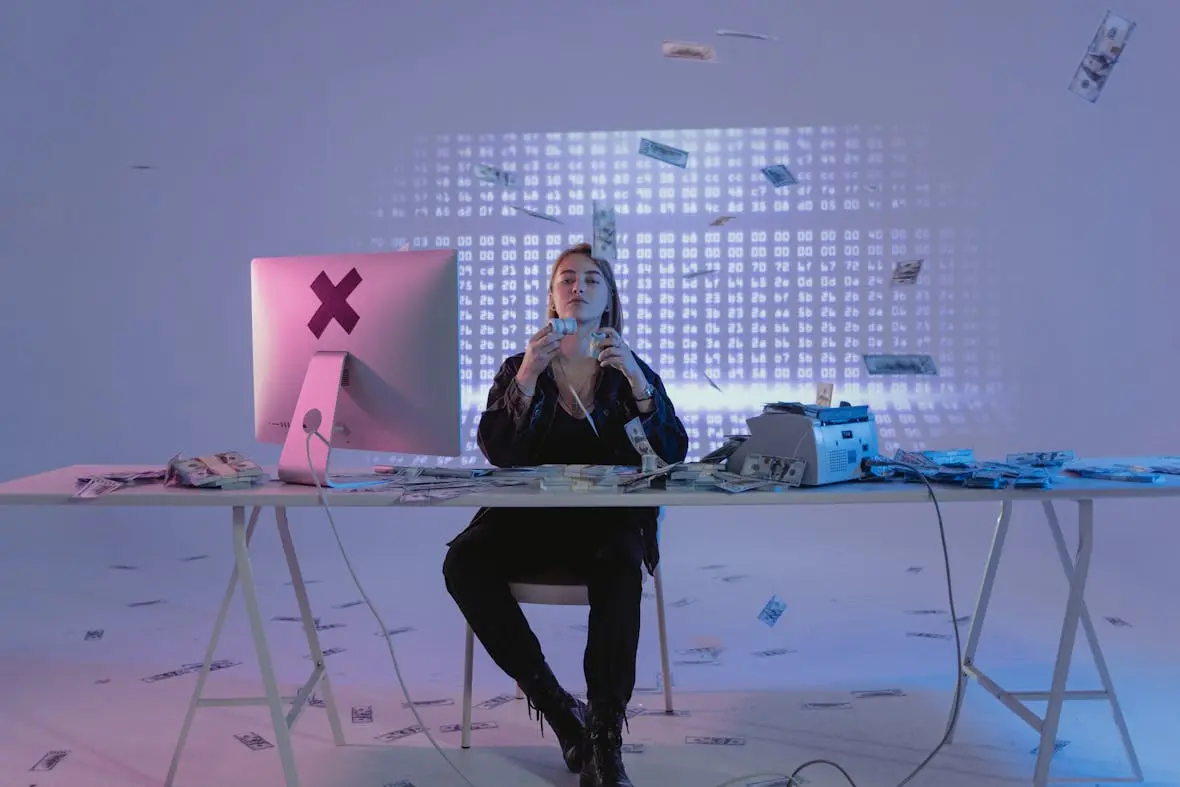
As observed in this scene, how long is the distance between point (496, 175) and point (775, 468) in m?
2.47

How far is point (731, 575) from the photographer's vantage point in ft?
11.4

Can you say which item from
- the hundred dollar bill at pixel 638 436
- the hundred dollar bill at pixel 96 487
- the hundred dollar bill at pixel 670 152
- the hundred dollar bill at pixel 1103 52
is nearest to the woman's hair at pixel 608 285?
the hundred dollar bill at pixel 638 436

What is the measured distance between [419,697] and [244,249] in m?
2.26

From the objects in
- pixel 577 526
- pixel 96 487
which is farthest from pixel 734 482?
pixel 96 487

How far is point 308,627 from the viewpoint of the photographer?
2.01 meters

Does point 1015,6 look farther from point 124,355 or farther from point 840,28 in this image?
point 124,355

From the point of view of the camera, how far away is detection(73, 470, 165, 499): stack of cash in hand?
5.52 ft

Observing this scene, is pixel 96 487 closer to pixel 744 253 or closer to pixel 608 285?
pixel 608 285

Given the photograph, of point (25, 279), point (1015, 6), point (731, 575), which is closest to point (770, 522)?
point (731, 575)

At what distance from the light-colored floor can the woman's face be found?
925 mm

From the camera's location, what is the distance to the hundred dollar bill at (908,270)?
379 centimetres

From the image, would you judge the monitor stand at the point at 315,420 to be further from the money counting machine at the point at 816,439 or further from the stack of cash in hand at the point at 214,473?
the money counting machine at the point at 816,439

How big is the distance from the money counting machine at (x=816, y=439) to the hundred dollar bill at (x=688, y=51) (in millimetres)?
2370

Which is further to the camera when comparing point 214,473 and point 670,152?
point 670,152
